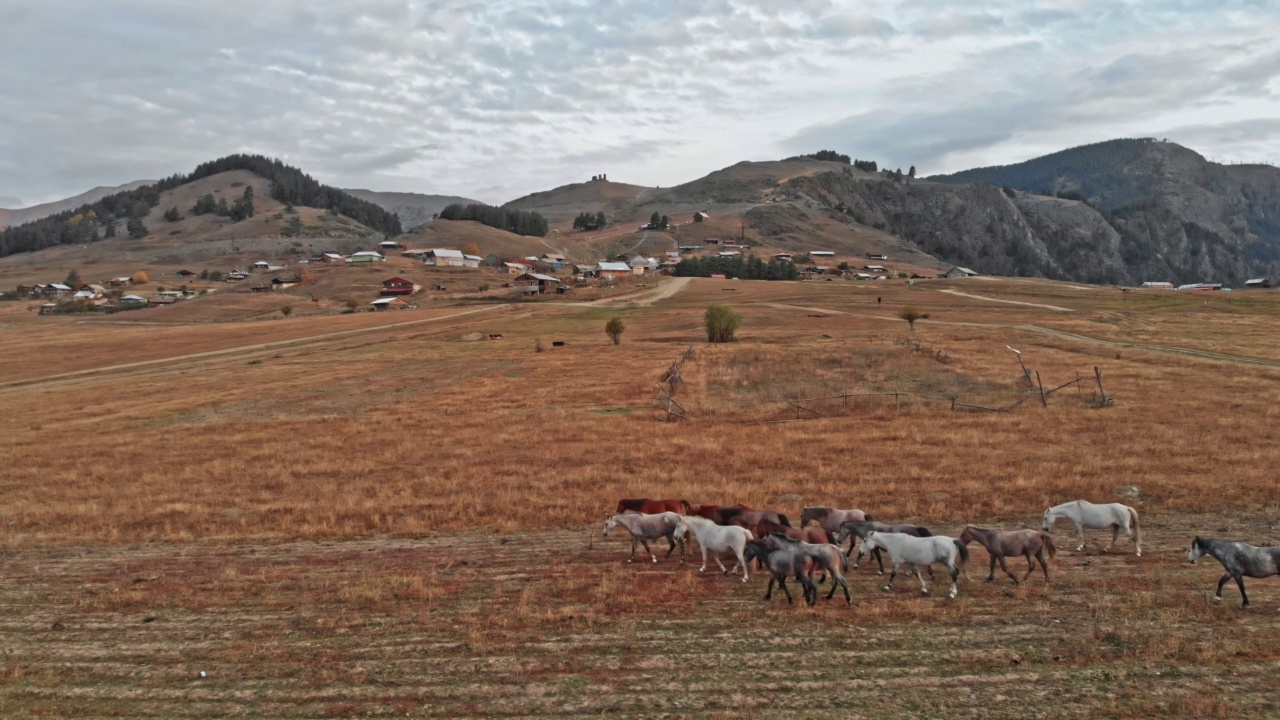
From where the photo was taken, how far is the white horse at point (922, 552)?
47.2 feet

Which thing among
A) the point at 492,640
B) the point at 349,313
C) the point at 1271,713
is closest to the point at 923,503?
the point at 1271,713

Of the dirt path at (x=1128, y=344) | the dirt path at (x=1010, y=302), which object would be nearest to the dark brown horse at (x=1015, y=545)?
the dirt path at (x=1128, y=344)

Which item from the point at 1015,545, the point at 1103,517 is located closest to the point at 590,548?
the point at 1015,545

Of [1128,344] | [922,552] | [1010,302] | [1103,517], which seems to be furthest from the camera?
[1010,302]

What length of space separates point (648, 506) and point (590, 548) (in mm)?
1928

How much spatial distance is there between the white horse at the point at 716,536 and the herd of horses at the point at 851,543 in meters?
0.02

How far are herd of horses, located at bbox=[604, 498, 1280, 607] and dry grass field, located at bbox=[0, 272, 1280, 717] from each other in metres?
0.59

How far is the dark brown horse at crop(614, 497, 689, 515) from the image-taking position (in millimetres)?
18797

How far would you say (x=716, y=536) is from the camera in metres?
16.0

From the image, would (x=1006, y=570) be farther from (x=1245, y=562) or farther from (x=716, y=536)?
(x=716, y=536)

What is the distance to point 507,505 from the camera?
872 inches

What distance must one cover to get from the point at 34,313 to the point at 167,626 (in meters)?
173

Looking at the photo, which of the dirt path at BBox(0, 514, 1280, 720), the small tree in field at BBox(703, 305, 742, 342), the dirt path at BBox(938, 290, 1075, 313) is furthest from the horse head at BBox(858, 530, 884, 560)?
the dirt path at BBox(938, 290, 1075, 313)

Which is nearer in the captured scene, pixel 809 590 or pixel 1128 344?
pixel 809 590
